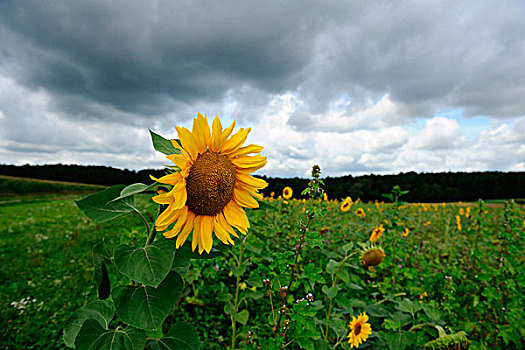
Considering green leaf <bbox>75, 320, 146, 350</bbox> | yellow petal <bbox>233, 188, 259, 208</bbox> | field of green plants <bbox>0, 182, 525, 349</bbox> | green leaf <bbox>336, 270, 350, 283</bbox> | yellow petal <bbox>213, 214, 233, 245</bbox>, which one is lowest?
field of green plants <bbox>0, 182, 525, 349</bbox>

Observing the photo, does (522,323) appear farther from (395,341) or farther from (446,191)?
(446,191)

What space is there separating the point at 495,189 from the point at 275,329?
64.8ft

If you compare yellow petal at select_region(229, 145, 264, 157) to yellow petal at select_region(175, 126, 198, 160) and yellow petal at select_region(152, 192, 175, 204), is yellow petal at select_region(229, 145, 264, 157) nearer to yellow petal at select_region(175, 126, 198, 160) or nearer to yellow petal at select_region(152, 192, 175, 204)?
yellow petal at select_region(175, 126, 198, 160)

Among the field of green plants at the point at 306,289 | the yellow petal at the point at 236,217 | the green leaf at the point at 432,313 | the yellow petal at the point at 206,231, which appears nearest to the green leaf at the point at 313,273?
the field of green plants at the point at 306,289

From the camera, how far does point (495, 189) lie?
16.0 meters

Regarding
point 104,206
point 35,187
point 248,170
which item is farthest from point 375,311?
point 35,187

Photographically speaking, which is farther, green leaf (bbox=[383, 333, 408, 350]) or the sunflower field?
green leaf (bbox=[383, 333, 408, 350])

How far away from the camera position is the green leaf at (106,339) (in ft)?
3.06

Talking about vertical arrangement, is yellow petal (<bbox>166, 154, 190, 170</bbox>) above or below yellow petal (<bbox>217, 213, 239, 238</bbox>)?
above

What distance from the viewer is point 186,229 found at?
3.16 ft

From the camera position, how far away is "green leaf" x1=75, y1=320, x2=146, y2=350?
0.93 meters

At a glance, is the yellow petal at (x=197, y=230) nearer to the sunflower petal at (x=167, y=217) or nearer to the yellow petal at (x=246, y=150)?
the sunflower petal at (x=167, y=217)

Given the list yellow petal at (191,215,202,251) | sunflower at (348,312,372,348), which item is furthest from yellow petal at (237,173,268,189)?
sunflower at (348,312,372,348)

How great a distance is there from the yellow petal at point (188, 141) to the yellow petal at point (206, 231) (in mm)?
240
